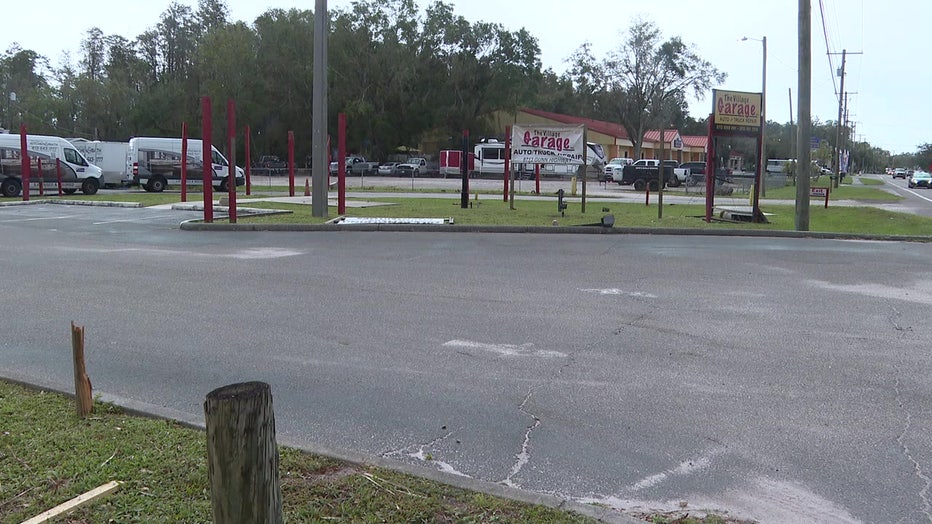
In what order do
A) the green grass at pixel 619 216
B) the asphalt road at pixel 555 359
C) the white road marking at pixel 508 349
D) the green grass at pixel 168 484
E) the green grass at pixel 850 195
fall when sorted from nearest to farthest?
the green grass at pixel 168 484 → the asphalt road at pixel 555 359 → the white road marking at pixel 508 349 → the green grass at pixel 619 216 → the green grass at pixel 850 195

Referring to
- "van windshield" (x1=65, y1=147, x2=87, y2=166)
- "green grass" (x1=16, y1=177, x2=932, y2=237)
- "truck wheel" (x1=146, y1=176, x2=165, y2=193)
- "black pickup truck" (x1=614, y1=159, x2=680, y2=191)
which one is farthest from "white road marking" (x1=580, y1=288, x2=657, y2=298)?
"truck wheel" (x1=146, y1=176, x2=165, y2=193)

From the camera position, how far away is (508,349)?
25.1 ft

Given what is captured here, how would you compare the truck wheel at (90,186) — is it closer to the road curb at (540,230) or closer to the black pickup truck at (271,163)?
the road curb at (540,230)

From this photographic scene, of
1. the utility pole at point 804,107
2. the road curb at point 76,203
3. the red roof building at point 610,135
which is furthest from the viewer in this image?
the red roof building at point 610,135

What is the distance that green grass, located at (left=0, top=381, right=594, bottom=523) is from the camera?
13.0ft

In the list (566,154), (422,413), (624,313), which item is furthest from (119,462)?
(566,154)

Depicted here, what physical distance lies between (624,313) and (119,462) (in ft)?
19.7

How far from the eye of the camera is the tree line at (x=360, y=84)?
67.5 metres

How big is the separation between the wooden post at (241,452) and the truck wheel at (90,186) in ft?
110

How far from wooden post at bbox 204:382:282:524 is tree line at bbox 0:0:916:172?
215ft

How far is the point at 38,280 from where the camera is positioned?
11273 millimetres

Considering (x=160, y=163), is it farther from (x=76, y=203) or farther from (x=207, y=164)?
(x=207, y=164)

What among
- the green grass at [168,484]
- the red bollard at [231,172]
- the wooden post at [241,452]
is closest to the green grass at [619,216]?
the red bollard at [231,172]

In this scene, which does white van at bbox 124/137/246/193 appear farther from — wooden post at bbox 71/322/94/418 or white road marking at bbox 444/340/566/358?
wooden post at bbox 71/322/94/418
